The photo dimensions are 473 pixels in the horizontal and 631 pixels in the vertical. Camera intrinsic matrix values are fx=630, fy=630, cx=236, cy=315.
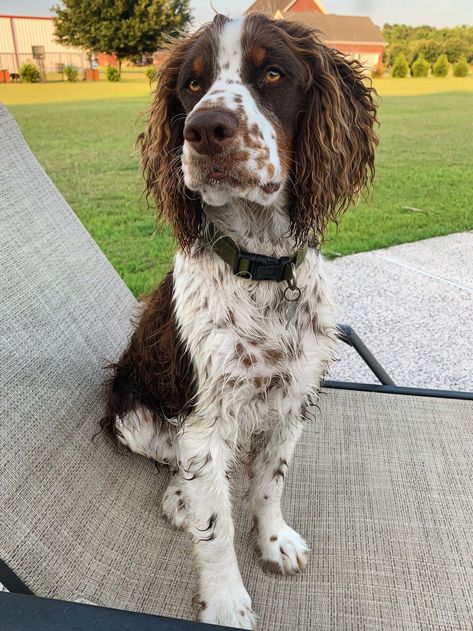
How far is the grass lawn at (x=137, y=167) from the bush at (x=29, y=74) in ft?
1.43

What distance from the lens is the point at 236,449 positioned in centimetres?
221

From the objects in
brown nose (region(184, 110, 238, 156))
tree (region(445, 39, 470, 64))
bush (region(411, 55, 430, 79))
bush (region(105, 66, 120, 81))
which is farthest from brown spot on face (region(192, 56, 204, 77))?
bush (region(411, 55, 430, 79))

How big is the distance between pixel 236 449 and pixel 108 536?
0.54 meters

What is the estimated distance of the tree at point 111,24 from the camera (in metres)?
9.53

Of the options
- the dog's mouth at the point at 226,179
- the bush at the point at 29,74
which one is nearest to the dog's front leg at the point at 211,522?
the dog's mouth at the point at 226,179

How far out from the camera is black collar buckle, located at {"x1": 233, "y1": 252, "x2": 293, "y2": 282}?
1993mm

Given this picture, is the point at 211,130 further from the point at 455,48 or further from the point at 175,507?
the point at 455,48

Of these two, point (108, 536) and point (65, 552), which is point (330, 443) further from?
point (65, 552)

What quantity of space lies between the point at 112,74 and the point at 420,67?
8403 mm

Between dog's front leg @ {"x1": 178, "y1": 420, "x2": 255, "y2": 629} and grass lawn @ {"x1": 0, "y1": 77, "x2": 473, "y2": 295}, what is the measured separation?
40.5 inches

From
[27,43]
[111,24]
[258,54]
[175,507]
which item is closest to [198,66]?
[258,54]

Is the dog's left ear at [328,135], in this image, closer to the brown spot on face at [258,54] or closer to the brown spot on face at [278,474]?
the brown spot on face at [258,54]

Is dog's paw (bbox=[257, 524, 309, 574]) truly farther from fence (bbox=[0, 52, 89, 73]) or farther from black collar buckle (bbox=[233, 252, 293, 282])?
fence (bbox=[0, 52, 89, 73])

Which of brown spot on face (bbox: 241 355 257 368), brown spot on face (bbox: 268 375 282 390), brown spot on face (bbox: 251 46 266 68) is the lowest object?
brown spot on face (bbox: 268 375 282 390)
